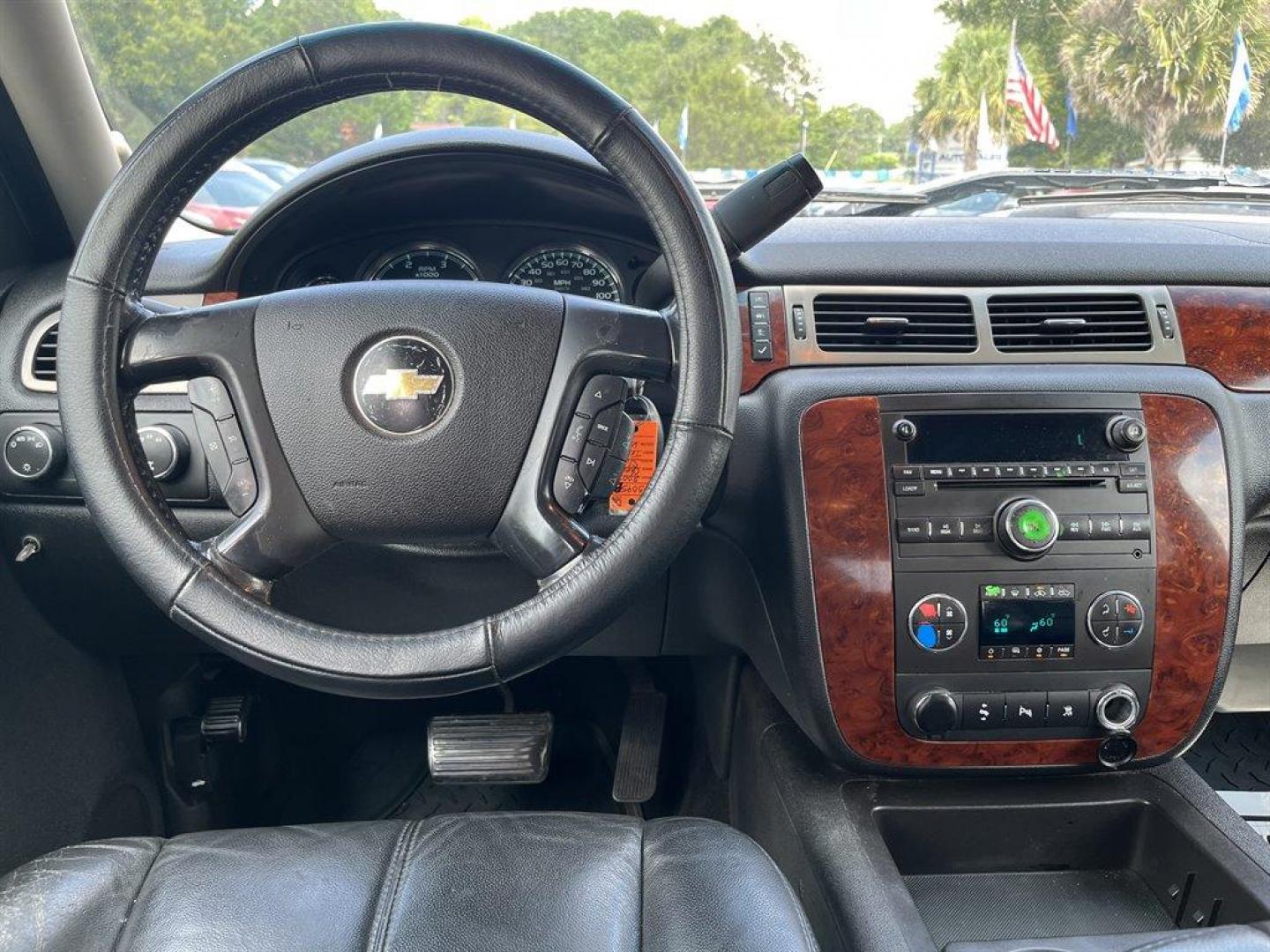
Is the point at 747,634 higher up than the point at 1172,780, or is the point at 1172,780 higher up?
the point at 747,634

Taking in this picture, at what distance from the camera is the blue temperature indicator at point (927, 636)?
1.47 metres

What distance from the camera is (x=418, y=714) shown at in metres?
2.25

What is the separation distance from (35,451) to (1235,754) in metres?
2.16

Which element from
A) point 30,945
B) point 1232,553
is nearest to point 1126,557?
point 1232,553

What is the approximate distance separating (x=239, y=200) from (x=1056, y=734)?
1412 millimetres

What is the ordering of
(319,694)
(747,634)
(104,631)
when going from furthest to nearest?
(319,694) < (104,631) < (747,634)

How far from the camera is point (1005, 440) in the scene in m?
1.47

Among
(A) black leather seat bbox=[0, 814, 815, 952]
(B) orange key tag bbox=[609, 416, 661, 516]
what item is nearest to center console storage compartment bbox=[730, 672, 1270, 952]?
(A) black leather seat bbox=[0, 814, 815, 952]

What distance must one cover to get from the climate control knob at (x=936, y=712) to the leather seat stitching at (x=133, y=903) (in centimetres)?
94

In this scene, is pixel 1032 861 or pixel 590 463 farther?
pixel 1032 861

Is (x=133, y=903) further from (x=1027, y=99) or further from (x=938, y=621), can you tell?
(x=1027, y=99)

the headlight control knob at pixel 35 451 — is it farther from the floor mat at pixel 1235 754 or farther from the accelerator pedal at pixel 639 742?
the floor mat at pixel 1235 754

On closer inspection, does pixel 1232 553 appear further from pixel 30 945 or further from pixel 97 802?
pixel 97 802

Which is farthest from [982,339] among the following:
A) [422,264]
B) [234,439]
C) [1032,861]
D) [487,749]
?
[487,749]
